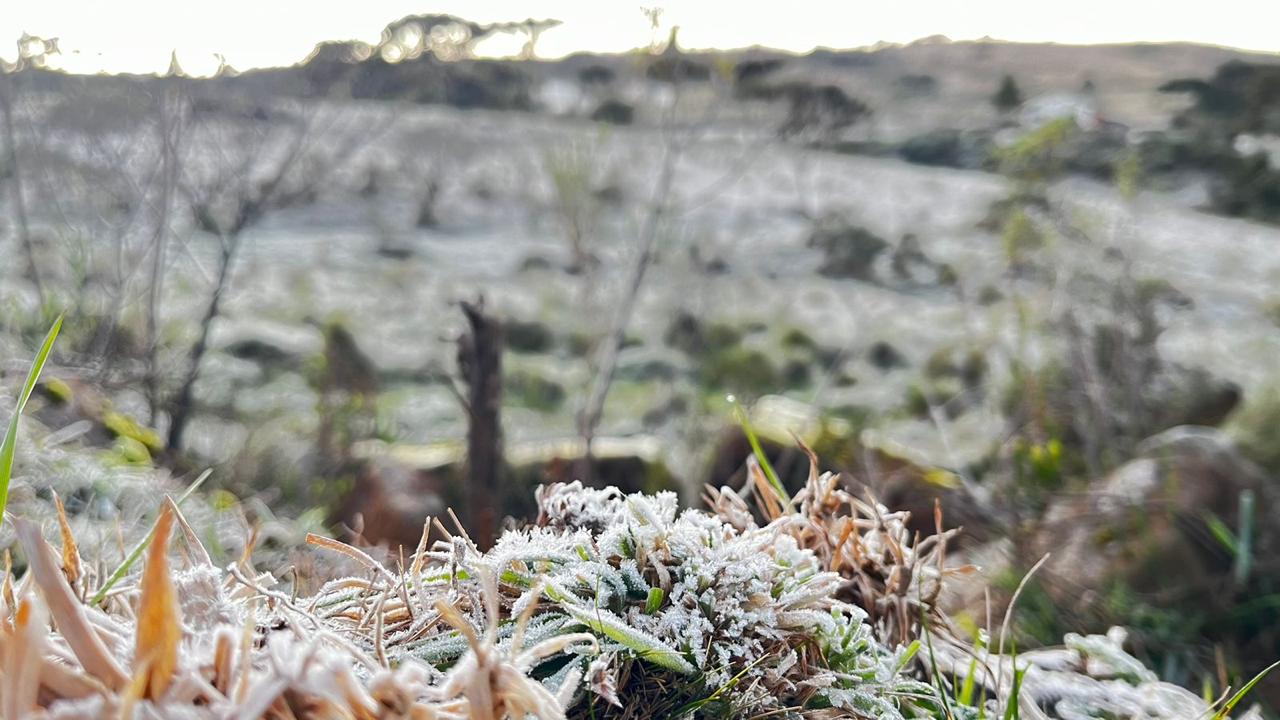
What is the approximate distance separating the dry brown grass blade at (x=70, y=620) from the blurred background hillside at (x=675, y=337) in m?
0.89

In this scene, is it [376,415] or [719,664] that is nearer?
[719,664]

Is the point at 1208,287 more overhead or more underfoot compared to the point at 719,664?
more underfoot

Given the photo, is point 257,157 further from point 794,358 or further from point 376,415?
point 794,358

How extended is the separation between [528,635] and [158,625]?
1.19ft

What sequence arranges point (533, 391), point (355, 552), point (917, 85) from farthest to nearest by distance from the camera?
point (917, 85), point (533, 391), point (355, 552)

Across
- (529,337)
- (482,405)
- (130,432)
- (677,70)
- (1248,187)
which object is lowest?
(529,337)

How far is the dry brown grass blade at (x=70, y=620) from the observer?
27.4 inches

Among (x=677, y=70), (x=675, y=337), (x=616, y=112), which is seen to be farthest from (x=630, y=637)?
(x=675, y=337)

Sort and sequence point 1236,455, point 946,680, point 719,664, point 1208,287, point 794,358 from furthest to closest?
point 1208,287, point 794,358, point 1236,455, point 946,680, point 719,664

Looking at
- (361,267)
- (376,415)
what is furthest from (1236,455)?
(361,267)

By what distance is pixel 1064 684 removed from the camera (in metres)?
1.42

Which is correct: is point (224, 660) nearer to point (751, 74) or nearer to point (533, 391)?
point (751, 74)

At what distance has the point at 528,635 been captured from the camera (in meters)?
0.97

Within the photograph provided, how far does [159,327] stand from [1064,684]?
8882mm
